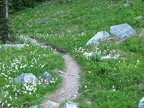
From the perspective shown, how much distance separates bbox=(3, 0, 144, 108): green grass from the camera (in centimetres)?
1254

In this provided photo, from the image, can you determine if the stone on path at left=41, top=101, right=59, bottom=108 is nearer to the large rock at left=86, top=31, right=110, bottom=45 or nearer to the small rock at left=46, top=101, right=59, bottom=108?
the small rock at left=46, top=101, right=59, bottom=108

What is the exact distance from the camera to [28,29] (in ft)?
105

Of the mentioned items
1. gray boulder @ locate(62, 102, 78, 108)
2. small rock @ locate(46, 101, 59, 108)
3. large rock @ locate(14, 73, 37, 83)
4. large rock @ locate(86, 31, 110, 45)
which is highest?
gray boulder @ locate(62, 102, 78, 108)

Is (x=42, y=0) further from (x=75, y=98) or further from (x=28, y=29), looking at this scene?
(x=75, y=98)

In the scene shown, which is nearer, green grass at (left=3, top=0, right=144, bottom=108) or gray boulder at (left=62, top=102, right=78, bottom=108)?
gray boulder at (left=62, top=102, right=78, bottom=108)

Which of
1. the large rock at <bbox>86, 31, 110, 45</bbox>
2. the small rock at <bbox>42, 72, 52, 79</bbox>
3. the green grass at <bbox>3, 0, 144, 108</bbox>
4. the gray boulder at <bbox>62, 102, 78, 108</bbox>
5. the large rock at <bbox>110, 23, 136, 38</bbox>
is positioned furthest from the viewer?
the large rock at <bbox>110, 23, 136, 38</bbox>

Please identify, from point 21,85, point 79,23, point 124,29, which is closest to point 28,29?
point 79,23

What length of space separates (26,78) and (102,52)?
5.60 metres

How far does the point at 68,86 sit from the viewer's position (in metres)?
A: 14.1

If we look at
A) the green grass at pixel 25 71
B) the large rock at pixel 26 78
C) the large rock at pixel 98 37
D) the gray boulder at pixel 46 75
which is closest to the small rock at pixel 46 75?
the gray boulder at pixel 46 75

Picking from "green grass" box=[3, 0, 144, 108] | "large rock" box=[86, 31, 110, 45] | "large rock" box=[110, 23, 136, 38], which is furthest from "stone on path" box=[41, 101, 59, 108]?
"large rock" box=[110, 23, 136, 38]

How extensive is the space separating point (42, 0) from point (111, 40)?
3256 cm

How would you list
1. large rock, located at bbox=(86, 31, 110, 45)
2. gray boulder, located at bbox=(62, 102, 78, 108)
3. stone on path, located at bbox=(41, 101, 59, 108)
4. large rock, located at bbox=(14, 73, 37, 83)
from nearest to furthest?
gray boulder, located at bbox=(62, 102, 78, 108) < stone on path, located at bbox=(41, 101, 59, 108) < large rock, located at bbox=(14, 73, 37, 83) < large rock, located at bbox=(86, 31, 110, 45)

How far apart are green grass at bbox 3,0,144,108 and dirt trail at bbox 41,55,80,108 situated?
1.14 ft
